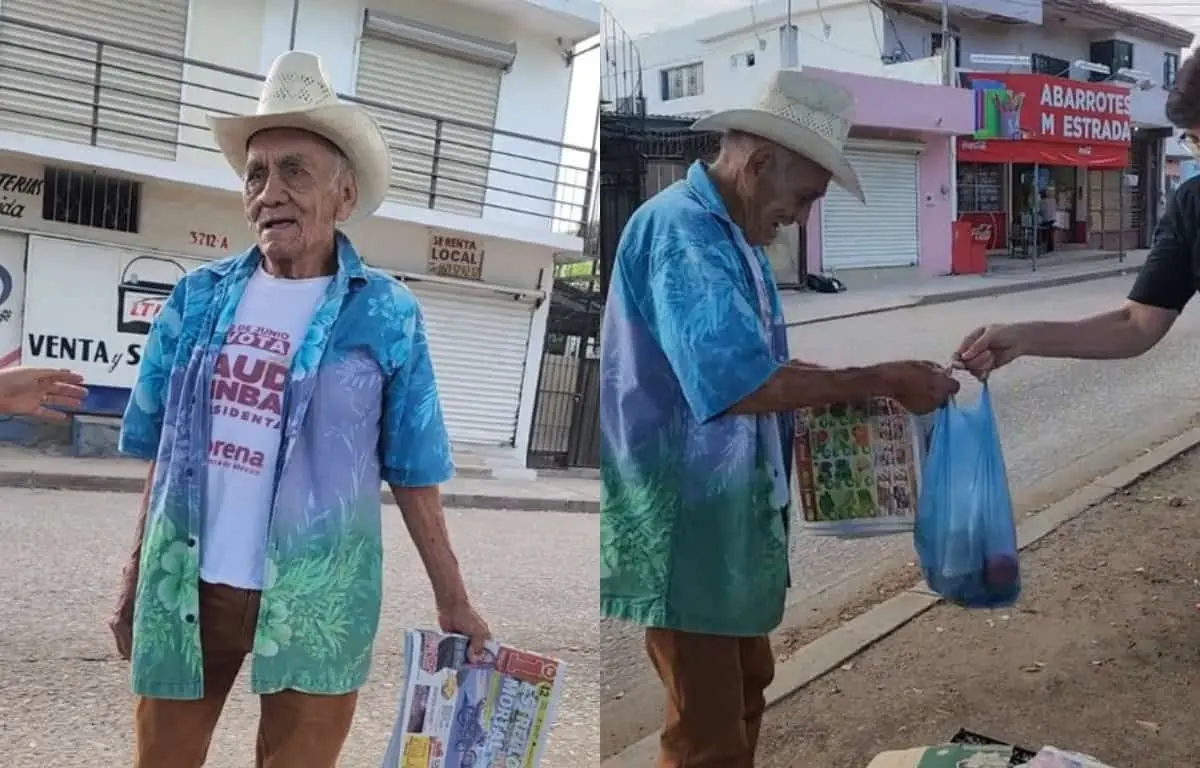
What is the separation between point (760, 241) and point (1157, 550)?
2.24 feet

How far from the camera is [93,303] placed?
1804 mm

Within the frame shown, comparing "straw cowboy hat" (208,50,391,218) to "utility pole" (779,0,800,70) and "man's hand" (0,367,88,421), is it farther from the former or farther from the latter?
"utility pole" (779,0,800,70)

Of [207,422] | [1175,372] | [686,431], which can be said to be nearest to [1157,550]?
[1175,372]

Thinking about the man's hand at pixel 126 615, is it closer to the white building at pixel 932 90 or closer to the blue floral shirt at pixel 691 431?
the blue floral shirt at pixel 691 431

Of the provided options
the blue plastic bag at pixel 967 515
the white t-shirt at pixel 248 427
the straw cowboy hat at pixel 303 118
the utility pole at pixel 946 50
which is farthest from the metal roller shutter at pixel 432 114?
the blue plastic bag at pixel 967 515

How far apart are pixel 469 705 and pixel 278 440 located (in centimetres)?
50

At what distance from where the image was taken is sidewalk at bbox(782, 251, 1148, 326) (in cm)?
141

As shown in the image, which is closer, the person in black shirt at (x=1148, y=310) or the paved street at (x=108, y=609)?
the person in black shirt at (x=1148, y=310)

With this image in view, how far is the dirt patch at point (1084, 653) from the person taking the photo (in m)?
1.49

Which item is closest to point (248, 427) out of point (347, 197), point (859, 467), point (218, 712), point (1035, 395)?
point (347, 197)

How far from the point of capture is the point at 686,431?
1431 mm

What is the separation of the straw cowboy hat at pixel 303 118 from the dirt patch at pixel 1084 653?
1.00m

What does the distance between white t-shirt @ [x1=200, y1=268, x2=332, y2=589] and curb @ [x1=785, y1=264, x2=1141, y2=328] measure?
71cm

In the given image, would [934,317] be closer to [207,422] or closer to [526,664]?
[526,664]
